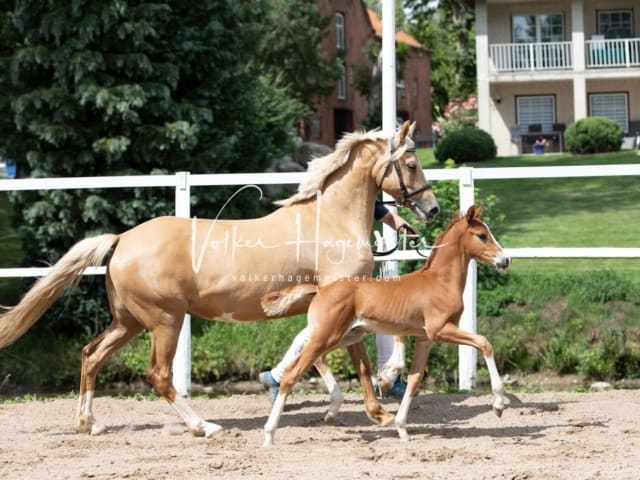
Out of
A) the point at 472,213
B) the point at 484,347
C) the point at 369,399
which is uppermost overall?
the point at 472,213

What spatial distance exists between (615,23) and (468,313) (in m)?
26.6

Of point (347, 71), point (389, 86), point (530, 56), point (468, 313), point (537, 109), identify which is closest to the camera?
point (468, 313)

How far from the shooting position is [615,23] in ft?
107

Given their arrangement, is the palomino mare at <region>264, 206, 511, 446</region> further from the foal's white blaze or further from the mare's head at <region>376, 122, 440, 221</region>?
the foal's white blaze

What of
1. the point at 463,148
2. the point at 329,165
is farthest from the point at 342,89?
the point at 329,165

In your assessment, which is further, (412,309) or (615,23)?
(615,23)

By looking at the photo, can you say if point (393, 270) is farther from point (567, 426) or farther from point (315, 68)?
point (315, 68)

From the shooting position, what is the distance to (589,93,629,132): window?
32281 mm

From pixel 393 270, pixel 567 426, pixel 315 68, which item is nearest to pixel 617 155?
pixel 315 68

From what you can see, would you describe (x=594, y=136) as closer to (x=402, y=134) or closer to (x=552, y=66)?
(x=552, y=66)

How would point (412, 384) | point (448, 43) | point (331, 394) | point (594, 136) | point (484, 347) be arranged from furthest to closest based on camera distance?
point (448, 43)
point (594, 136)
point (331, 394)
point (412, 384)
point (484, 347)

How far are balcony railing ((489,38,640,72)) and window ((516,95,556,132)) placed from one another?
4.14ft

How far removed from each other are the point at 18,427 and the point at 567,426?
4.07m

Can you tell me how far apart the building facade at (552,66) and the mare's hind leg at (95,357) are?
2489cm
